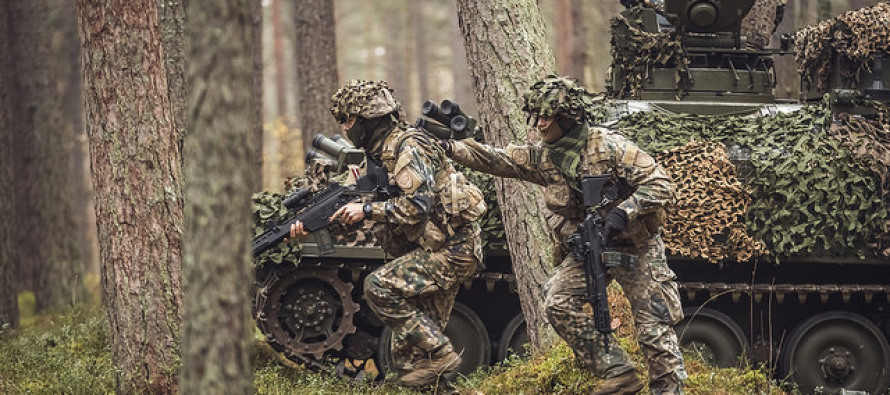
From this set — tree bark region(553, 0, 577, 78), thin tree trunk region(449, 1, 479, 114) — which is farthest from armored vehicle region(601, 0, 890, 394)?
tree bark region(553, 0, 577, 78)

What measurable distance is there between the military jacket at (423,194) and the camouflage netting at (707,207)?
9.94 feet

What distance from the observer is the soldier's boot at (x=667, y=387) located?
6.97 meters

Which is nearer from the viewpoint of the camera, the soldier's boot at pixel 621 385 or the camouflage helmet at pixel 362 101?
the soldier's boot at pixel 621 385

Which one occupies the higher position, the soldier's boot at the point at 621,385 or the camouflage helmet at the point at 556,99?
the camouflage helmet at the point at 556,99

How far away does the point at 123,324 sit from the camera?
25.2ft

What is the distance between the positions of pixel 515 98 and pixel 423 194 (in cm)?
218

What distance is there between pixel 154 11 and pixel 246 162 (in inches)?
135

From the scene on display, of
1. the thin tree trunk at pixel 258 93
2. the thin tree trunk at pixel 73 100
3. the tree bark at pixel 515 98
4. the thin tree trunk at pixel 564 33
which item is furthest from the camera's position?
the thin tree trunk at pixel 564 33

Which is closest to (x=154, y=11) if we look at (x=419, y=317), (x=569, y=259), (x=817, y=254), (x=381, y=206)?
(x=381, y=206)

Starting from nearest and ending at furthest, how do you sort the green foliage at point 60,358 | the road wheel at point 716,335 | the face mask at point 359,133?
the face mask at point 359,133 → the green foliage at point 60,358 → the road wheel at point 716,335

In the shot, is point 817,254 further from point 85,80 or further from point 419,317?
point 85,80

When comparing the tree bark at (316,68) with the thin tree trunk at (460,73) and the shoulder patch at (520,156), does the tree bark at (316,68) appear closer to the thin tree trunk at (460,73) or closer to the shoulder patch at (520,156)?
the shoulder patch at (520,156)

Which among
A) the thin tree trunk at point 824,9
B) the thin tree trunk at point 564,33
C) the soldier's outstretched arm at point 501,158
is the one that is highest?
the thin tree trunk at point 564,33

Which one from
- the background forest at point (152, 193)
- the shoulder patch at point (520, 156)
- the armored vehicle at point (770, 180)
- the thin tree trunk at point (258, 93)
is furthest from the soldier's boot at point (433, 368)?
the thin tree trunk at point (258, 93)
